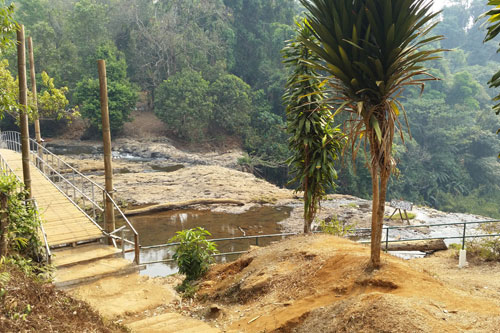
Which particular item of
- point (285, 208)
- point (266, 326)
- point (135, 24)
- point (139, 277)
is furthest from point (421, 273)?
point (135, 24)

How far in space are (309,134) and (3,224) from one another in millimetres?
5950

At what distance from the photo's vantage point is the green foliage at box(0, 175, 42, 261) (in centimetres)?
729

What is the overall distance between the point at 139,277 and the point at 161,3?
44275mm

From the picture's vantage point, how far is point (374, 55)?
18.1ft

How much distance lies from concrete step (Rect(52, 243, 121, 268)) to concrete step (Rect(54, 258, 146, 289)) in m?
0.08

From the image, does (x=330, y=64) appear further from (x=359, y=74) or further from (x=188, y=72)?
(x=188, y=72)

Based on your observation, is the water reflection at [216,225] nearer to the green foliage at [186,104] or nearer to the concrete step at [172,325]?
the concrete step at [172,325]

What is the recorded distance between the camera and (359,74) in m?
5.60

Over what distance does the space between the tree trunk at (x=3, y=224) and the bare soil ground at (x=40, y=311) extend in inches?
85.1

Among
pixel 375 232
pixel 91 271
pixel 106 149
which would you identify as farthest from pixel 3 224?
pixel 375 232

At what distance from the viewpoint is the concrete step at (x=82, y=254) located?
8498mm

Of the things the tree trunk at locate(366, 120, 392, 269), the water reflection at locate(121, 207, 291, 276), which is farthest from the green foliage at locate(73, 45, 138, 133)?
the tree trunk at locate(366, 120, 392, 269)

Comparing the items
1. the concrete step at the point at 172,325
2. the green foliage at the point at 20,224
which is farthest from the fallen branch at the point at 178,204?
the concrete step at the point at 172,325

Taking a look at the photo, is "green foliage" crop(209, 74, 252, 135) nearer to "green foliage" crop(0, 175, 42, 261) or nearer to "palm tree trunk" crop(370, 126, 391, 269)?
"green foliage" crop(0, 175, 42, 261)
